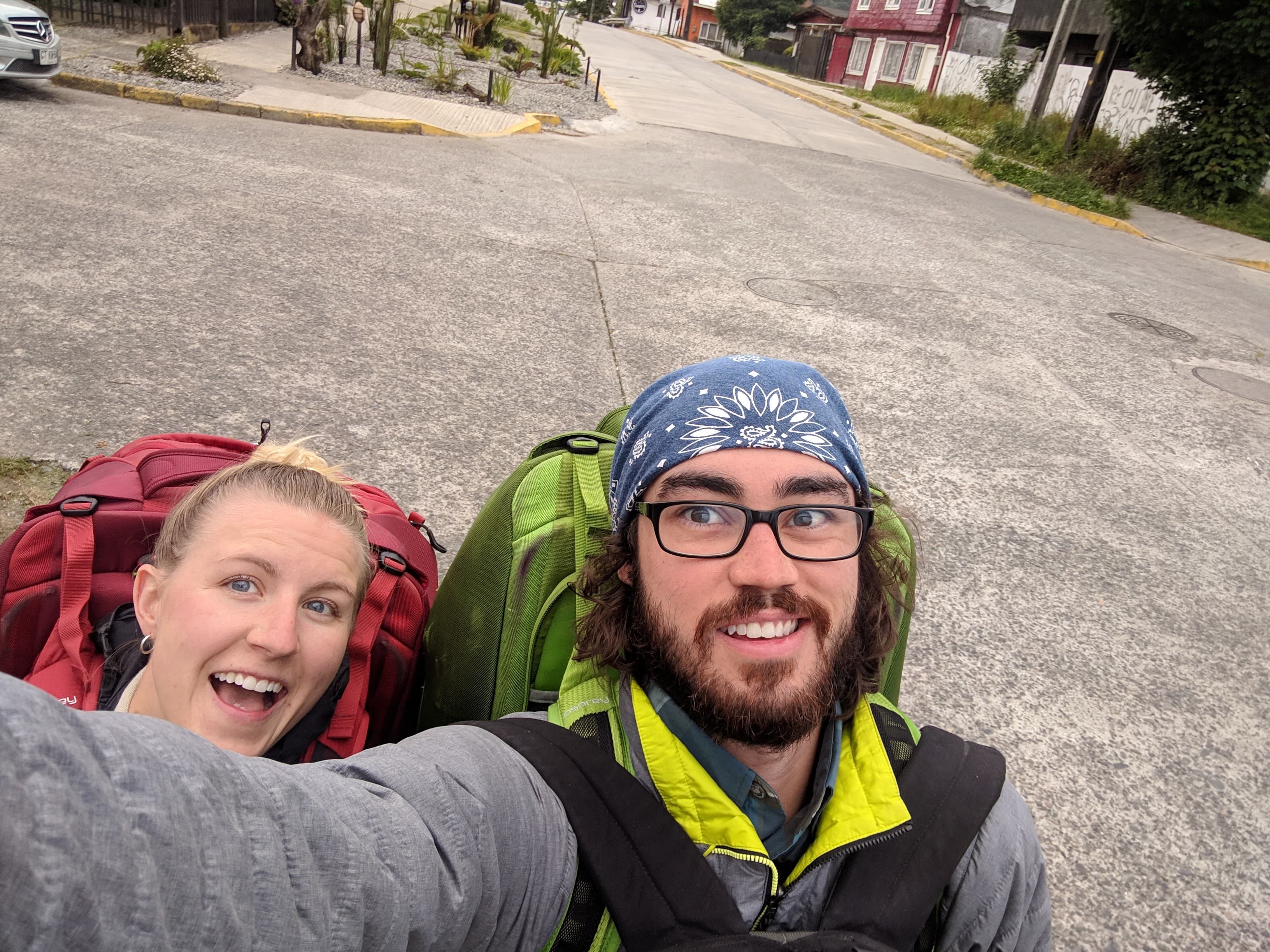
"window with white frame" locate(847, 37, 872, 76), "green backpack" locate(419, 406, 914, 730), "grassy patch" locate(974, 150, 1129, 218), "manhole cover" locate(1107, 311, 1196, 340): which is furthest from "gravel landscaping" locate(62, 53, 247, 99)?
"window with white frame" locate(847, 37, 872, 76)

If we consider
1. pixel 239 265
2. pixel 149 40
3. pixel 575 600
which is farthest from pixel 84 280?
pixel 149 40

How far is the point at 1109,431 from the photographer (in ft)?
18.6

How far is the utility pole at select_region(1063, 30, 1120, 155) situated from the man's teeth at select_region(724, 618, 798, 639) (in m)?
19.5

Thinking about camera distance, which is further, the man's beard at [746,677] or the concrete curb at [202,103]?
the concrete curb at [202,103]

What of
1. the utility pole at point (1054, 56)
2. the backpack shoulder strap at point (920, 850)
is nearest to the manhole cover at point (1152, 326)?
the backpack shoulder strap at point (920, 850)

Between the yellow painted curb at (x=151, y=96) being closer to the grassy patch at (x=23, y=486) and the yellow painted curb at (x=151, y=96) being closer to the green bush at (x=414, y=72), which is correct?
the green bush at (x=414, y=72)

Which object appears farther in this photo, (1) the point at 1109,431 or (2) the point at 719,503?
(1) the point at 1109,431

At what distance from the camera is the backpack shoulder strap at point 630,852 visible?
1.35 metres

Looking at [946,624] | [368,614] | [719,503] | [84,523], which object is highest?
[719,503]

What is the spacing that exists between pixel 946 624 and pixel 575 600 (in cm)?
225

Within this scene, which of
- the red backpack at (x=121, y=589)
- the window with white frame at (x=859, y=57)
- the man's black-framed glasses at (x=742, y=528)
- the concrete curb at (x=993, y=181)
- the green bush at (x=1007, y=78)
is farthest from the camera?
the window with white frame at (x=859, y=57)

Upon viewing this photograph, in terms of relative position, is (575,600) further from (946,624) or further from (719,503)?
(946,624)

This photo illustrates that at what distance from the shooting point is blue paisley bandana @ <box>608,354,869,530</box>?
1.75 meters

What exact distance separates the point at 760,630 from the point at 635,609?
0.79 feet
